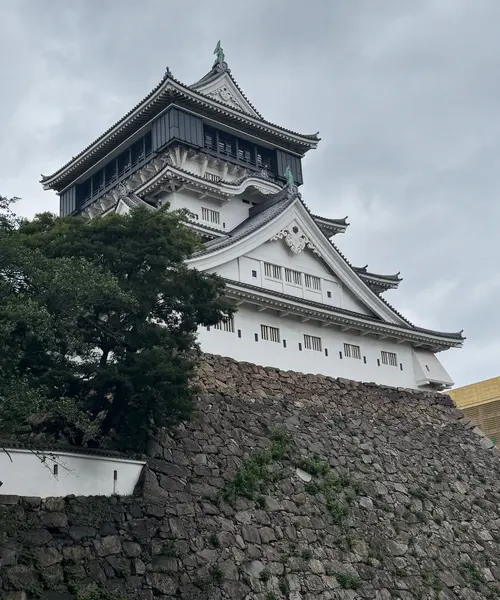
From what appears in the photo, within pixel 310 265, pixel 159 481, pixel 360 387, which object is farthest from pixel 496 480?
pixel 159 481

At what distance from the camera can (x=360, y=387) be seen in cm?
2045

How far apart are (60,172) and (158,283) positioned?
16578mm

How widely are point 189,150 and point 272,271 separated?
Answer: 6208 millimetres

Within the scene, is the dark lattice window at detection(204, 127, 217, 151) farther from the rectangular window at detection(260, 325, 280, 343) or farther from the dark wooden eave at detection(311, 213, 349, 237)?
the rectangular window at detection(260, 325, 280, 343)

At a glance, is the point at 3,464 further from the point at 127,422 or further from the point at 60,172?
the point at 60,172

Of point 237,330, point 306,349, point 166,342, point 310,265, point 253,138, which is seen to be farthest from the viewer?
point 253,138

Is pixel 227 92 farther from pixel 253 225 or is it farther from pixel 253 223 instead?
pixel 253 225

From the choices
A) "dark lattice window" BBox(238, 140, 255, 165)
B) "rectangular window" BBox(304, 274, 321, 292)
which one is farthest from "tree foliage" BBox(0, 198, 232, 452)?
"dark lattice window" BBox(238, 140, 255, 165)

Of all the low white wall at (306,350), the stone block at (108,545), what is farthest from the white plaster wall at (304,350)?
the stone block at (108,545)

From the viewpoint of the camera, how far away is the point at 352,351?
2194 cm

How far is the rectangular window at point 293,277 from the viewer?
2202 centimetres

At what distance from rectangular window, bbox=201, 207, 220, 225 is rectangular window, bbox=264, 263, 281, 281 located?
4.20 meters

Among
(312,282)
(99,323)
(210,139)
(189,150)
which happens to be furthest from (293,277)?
(99,323)

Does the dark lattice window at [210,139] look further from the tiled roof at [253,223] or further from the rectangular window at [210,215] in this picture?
the tiled roof at [253,223]
